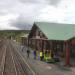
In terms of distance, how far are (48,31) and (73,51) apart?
16.1 ft

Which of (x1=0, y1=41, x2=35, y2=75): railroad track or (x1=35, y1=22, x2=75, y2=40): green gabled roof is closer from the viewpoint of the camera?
(x1=0, y1=41, x2=35, y2=75): railroad track

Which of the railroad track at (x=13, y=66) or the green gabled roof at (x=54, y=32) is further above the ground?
the green gabled roof at (x=54, y=32)

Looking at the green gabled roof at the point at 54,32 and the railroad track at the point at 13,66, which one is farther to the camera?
the green gabled roof at the point at 54,32

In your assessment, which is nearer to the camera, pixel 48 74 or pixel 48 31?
pixel 48 74

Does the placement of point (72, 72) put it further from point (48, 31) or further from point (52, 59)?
point (48, 31)

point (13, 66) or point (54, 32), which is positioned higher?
point (54, 32)

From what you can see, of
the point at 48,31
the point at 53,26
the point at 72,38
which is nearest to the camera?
the point at 72,38

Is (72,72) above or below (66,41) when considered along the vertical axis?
below

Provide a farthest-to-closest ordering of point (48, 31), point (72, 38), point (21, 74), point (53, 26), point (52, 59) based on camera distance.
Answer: point (53, 26)
point (48, 31)
point (52, 59)
point (72, 38)
point (21, 74)

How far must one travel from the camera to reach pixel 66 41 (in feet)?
78.4

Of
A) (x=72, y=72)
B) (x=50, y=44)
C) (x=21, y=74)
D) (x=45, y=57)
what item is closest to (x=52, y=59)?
(x=45, y=57)

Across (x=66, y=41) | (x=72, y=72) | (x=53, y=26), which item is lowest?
(x=72, y=72)

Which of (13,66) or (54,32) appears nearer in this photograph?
(13,66)

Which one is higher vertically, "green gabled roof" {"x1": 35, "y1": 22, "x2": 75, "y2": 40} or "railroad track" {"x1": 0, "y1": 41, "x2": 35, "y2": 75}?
"green gabled roof" {"x1": 35, "y1": 22, "x2": 75, "y2": 40}
